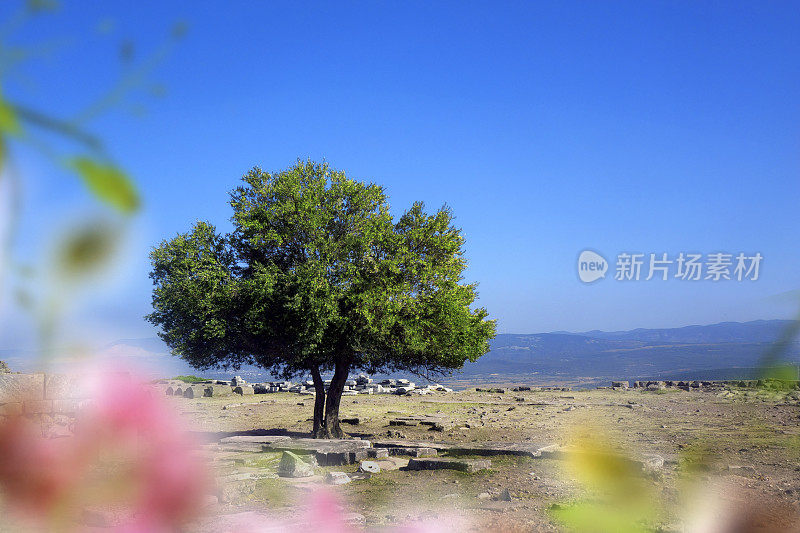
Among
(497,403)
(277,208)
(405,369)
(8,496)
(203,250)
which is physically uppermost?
(277,208)

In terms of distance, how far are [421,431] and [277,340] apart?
6.44 metres

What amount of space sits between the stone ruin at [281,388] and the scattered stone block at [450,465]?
22330mm

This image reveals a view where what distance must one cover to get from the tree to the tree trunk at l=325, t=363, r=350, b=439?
0.23 m

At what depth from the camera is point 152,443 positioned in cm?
54

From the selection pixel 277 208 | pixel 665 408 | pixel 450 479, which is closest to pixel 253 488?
pixel 450 479

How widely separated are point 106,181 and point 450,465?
1211 cm

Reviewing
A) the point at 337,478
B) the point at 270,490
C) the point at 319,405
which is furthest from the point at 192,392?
the point at 270,490

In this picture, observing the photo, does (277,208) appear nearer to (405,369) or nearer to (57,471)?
(405,369)

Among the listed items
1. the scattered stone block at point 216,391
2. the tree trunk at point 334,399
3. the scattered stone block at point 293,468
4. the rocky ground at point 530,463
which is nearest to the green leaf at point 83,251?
the rocky ground at point 530,463

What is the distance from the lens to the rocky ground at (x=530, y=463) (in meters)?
0.53

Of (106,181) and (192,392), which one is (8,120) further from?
(192,392)

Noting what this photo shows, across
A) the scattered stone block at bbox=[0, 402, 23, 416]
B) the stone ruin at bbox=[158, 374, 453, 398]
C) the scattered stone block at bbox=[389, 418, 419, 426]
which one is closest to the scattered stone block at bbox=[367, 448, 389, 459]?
the scattered stone block at bbox=[389, 418, 419, 426]

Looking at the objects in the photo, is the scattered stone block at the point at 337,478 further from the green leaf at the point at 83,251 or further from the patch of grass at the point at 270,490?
the green leaf at the point at 83,251

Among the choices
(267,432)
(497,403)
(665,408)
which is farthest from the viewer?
(497,403)
